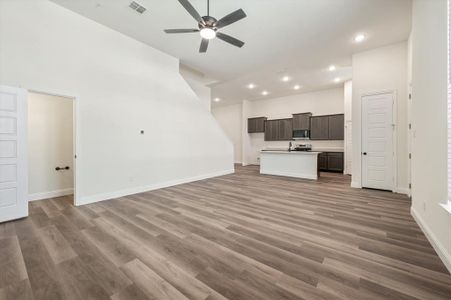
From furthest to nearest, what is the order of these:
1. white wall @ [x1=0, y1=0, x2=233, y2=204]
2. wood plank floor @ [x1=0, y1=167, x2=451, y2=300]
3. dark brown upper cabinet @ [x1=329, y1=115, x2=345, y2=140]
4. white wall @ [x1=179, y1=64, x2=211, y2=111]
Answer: dark brown upper cabinet @ [x1=329, y1=115, x2=345, y2=140]
white wall @ [x1=179, y1=64, x2=211, y2=111]
white wall @ [x1=0, y1=0, x2=233, y2=204]
wood plank floor @ [x1=0, y1=167, x2=451, y2=300]

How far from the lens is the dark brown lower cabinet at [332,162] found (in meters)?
7.68

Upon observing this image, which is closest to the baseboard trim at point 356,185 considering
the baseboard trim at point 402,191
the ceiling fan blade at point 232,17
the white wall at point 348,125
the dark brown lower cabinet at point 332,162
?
the baseboard trim at point 402,191

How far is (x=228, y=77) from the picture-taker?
6.89 m

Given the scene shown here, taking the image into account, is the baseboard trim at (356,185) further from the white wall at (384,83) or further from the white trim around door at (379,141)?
the white trim around door at (379,141)

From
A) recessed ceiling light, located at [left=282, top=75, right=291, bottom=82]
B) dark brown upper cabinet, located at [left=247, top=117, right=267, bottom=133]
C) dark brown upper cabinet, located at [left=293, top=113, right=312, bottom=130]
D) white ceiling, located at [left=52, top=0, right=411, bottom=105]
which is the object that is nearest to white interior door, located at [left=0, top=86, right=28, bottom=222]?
white ceiling, located at [left=52, top=0, right=411, bottom=105]

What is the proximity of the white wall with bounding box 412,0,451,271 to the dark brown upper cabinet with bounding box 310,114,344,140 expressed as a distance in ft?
17.6

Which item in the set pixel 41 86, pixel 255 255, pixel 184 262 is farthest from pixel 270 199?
pixel 41 86

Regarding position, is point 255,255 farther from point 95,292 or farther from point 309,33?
point 309,33

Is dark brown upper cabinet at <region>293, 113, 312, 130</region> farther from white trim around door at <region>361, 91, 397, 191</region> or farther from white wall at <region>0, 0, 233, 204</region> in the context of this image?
white wall at <region>0, 0, 233, 204</region>

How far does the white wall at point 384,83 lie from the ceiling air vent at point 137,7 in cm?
533

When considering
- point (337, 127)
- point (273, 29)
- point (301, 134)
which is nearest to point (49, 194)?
point (273, 29)

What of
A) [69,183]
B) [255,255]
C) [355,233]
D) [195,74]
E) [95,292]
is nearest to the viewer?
[95,292]

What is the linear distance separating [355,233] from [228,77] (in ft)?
19.9

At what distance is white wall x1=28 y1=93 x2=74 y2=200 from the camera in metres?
4.11
